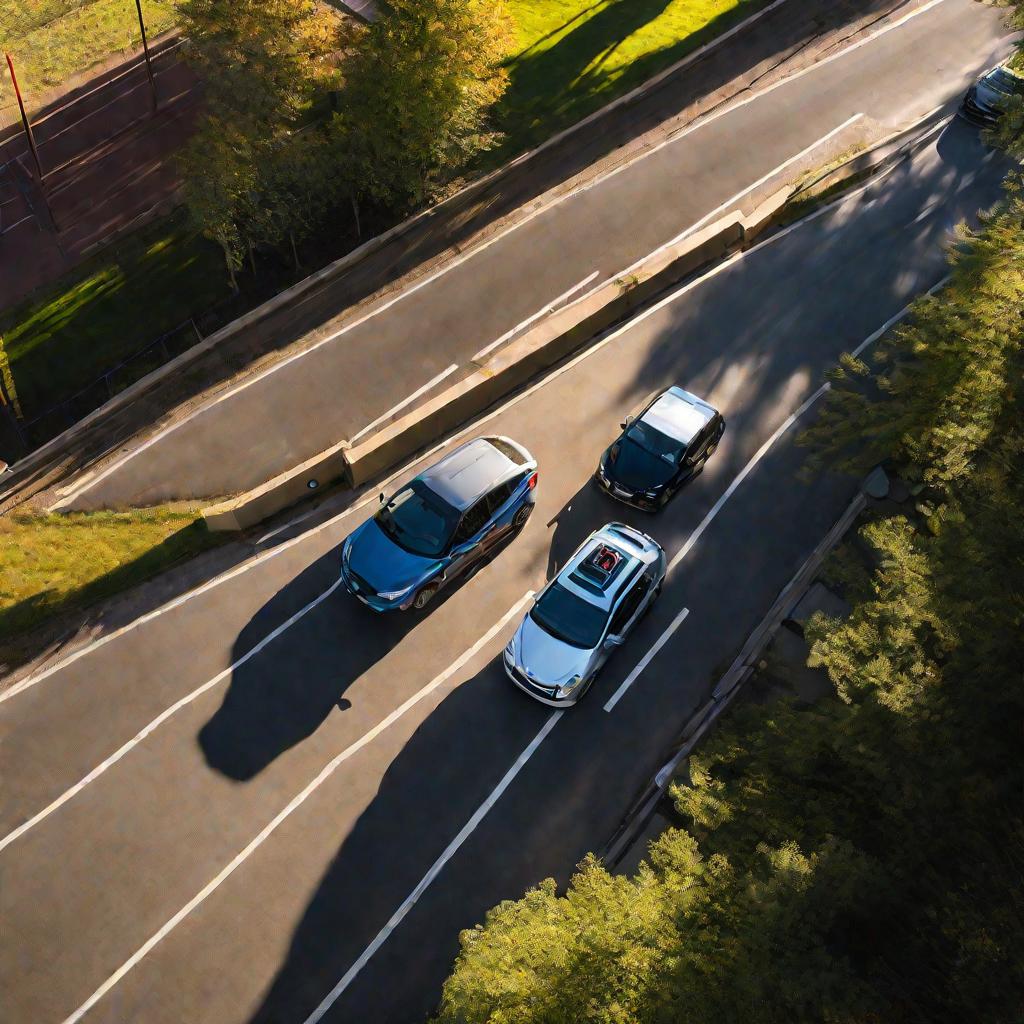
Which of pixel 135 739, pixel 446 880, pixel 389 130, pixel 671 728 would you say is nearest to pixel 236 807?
pixel 135 739

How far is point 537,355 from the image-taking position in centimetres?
→ 2072

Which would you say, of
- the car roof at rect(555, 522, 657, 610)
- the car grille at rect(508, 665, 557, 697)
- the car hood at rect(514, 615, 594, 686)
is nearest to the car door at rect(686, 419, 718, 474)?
the car roof at rect(555, 522, 657, 610)

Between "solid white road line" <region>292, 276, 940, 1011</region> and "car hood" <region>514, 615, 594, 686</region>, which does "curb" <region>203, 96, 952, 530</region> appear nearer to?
"solid white road line" <region>292, 276, 940, 1011</region>

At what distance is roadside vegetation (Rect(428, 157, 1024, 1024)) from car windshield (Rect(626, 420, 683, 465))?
4.50m

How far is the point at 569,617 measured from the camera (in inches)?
628

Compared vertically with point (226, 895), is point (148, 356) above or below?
above

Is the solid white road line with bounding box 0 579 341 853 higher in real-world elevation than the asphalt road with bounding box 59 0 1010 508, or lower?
lower

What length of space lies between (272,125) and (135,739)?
19389 millimetres

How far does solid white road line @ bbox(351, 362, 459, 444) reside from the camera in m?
22.0

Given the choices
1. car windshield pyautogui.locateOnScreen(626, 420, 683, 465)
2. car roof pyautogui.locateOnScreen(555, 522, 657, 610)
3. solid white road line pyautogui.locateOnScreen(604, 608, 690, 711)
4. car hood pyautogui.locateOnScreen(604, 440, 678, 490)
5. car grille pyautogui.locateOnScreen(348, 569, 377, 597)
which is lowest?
solid white road line pyautogui.locateOnScreen(604, 608, 690, 711)

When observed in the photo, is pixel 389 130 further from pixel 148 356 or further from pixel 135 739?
pixel 135 739

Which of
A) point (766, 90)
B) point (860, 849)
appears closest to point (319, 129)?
point (766, 90)

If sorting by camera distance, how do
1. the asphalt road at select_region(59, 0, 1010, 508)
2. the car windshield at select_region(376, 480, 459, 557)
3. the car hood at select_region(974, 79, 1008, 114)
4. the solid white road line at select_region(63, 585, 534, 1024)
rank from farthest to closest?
the car hood at select_region(974, 79, 1008, 114) < the asphalt road at select_region(59, 0, 1010, 508) < the car windshield at select_region(376, 480, 459, 557) < the solid white road line at select_region(63, 585, 534, 1024)

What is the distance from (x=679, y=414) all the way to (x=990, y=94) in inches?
667
